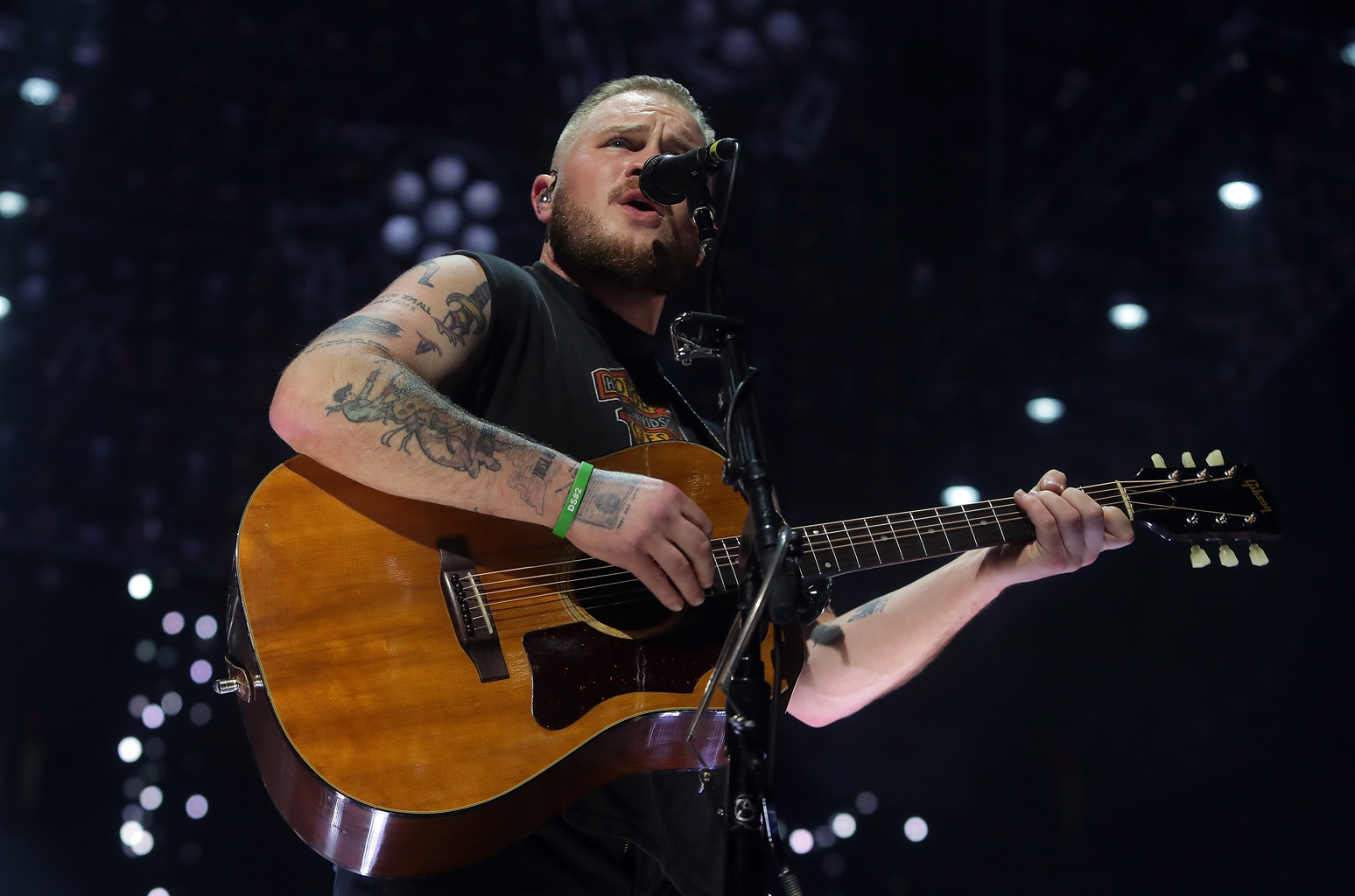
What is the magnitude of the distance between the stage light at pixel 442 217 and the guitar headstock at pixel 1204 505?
360 centimetres

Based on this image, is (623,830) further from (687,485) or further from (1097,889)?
(1097,889)

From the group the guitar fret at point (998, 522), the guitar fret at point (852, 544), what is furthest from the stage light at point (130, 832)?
the guitar fret at point (998, 522)

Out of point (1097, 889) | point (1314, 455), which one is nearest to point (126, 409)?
point (1097, 889)

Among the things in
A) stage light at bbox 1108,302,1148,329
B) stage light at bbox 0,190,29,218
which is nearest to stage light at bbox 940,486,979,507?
stage light at bbox 1108,302,1148,329

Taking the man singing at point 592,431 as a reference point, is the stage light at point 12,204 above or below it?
above

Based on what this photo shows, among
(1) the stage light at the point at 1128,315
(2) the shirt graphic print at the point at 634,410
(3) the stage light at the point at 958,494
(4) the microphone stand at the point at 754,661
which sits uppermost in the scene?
(1) the stage light at the point at 1128,315

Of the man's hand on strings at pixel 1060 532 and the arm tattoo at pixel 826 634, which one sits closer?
the man's hand on strings at pixel 1060 532

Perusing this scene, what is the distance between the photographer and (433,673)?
1.62m

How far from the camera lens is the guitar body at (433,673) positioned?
4.92 feet

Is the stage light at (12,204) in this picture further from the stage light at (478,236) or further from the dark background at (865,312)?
the stage light at (478,236)

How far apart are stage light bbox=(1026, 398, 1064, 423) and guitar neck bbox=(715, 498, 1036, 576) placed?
3.02m

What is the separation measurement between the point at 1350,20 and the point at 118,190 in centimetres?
617

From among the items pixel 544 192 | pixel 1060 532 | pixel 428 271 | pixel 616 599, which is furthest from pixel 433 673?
pixel 544 192

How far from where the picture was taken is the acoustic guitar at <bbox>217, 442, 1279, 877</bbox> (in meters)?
1.50
